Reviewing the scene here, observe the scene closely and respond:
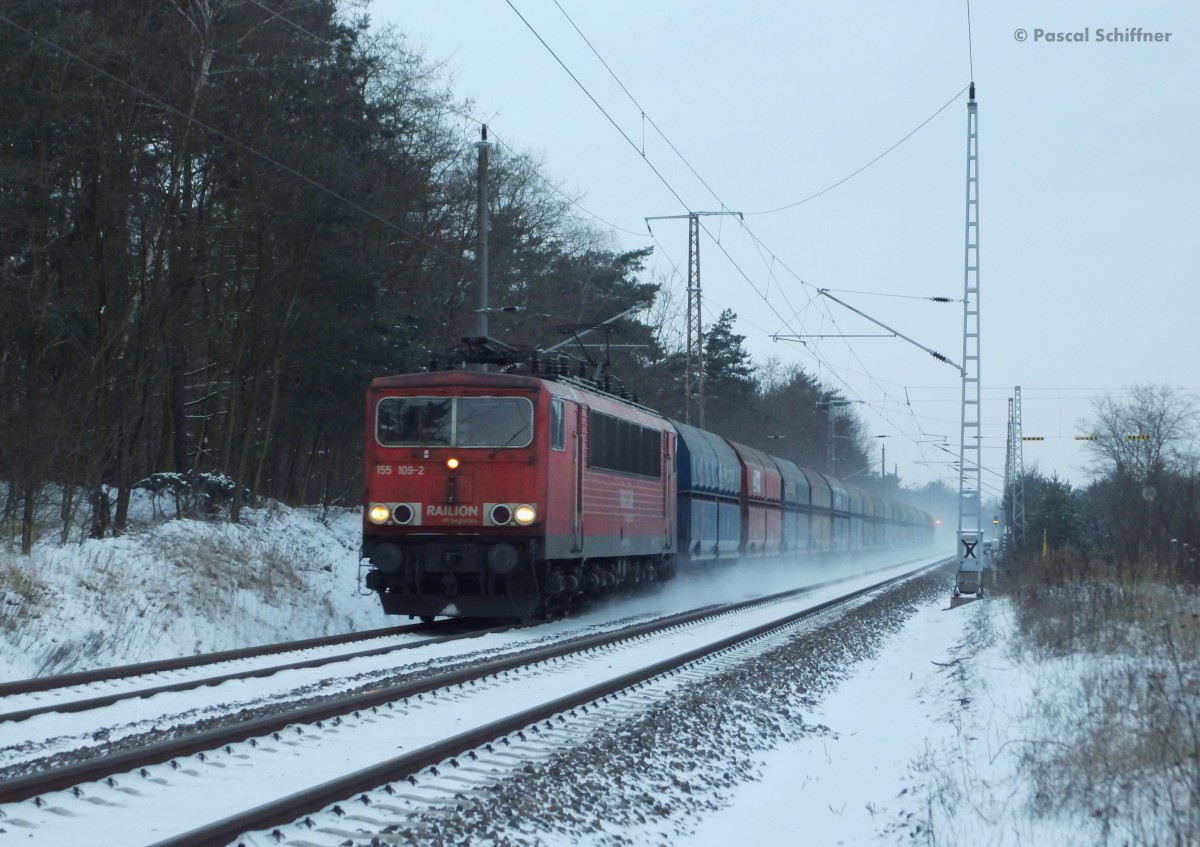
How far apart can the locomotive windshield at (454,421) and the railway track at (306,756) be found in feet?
14.4

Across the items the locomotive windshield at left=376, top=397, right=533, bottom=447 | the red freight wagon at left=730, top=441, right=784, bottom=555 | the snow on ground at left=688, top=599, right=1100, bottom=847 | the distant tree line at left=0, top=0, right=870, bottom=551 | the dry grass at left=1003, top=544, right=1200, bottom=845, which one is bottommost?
the snow on ground at left=688, top=599, right=1100, bottom=847

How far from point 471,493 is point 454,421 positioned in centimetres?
102

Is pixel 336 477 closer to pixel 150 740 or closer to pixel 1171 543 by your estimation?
pixel 1171 543

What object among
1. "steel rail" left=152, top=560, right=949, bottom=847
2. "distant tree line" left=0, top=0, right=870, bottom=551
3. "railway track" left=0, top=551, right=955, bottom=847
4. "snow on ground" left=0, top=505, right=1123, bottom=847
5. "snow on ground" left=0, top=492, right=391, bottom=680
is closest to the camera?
"steel rail" left=152, top=560, right=949, bottom=847

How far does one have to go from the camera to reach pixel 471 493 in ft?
55.5

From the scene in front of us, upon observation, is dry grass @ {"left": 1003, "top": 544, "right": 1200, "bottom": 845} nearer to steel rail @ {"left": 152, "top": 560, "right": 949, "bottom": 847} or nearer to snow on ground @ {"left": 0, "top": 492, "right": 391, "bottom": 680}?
steel rail @ {"left": 152, "top": 560, "right": 949, "bottom": 847}

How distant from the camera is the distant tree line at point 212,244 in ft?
60.2

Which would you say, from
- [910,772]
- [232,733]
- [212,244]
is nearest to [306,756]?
[232,733]

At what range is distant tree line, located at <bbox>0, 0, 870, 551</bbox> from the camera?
1834cm

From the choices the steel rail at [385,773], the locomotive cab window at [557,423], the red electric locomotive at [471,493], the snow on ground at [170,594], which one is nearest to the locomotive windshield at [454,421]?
the red electric locomotive at [471,493]

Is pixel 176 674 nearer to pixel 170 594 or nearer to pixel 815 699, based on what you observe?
pixel 170 594

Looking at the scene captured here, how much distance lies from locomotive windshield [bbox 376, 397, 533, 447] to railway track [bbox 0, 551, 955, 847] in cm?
439

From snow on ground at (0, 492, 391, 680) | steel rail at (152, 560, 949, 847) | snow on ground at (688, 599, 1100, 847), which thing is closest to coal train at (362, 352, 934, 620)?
snow on ground at (0, 492, 391, 680)

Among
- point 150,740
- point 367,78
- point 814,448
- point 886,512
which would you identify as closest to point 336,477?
point 367,78
